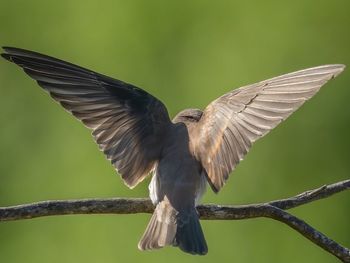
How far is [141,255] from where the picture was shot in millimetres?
6262

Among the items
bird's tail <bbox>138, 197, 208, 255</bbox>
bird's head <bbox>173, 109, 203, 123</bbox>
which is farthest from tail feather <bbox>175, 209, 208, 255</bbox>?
bird's head <bbox>173, 109, 203, 123</bbox>

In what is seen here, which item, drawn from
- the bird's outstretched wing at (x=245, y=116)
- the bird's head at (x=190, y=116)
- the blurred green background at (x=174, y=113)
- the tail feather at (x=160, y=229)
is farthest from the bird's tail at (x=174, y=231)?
the blurred green background at (x=174, y=113)

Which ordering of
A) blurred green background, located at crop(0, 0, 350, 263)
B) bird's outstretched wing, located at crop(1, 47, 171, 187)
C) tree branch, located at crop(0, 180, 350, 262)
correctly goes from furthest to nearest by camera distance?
blurred green background, located at crop(0, 0, 350, 263) < bird's outstretched wing, located at crop(1, 47, 171, 187) < tree branch, located at crop(0, 180, 350, 262)

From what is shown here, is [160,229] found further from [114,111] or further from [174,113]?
[174,113]

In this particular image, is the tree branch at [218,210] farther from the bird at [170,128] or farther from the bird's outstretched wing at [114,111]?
the bird's outstretched wing at [114,111]

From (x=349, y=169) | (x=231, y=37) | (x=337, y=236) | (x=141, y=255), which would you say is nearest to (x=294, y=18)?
(x=231, y=37)

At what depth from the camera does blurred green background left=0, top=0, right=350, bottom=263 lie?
6289 millimetres

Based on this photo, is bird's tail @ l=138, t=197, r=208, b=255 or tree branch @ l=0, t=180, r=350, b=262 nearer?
tree branch @ l=0, t=180, r=350, b=262

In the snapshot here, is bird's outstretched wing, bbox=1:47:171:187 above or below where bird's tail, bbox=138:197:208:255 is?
above

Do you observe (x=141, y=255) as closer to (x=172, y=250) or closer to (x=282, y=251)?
(x=172, y=250)

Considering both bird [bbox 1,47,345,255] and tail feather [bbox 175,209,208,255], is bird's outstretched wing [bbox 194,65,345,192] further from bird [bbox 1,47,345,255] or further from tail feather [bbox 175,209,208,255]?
tail feather [bbox 175,209,208,255]

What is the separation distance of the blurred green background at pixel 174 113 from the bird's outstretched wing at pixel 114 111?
2099 millimetres

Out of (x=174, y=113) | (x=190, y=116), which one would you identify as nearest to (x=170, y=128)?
(x=190, y=116)

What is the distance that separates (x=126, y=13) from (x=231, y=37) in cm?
97
